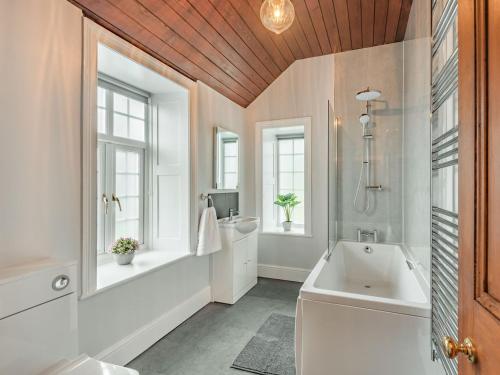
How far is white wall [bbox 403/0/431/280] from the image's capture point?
1970mm

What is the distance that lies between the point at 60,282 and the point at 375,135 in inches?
128

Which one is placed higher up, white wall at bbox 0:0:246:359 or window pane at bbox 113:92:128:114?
window pane at bbox 113:92:128:114

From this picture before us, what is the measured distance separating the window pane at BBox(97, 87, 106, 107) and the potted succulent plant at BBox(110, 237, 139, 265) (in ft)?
3.87

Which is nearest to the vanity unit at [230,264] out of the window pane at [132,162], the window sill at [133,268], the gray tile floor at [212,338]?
the gray tile floor at [212,338]

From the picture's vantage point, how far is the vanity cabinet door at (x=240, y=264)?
3.11 metres

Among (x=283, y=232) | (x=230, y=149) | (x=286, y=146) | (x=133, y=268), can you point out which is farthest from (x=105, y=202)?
(x=286, y=146)

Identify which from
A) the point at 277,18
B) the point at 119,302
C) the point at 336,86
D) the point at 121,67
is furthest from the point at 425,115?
the point at 119,302

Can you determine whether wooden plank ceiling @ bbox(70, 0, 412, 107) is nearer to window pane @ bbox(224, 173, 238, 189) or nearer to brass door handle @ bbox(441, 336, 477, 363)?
window pane @ bbox(224, 173, 238, 189)

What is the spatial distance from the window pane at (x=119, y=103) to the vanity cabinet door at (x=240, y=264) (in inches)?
69.4

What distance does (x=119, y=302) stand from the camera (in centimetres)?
199

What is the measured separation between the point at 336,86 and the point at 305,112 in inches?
19.0

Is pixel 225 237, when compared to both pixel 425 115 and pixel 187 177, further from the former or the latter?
pixel 425 115

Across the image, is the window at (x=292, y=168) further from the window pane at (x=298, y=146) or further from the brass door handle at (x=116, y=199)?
the brass door handle at (x=116, y=199)

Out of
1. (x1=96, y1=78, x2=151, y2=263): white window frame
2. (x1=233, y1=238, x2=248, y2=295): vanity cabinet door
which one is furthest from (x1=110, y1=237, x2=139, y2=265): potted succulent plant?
(x1=233, y1=238, x2=248, y2=295): vanity cabinet door
